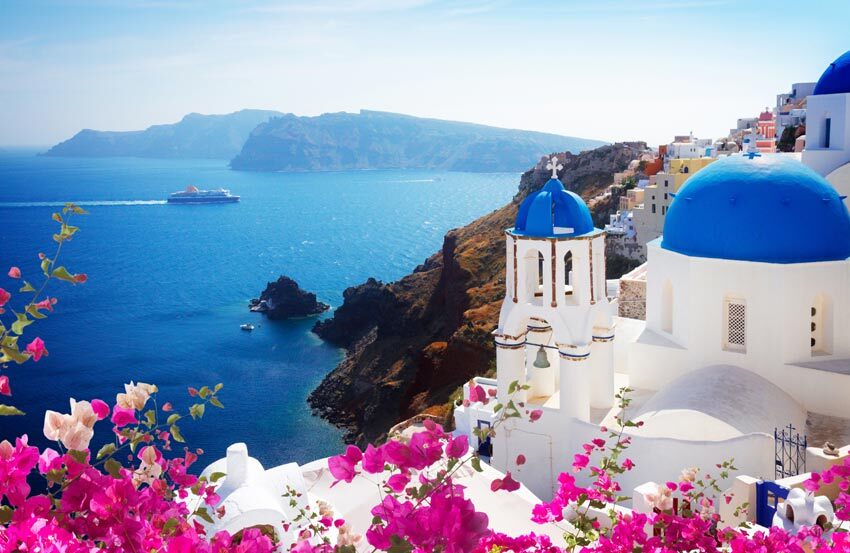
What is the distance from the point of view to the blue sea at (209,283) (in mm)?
37344

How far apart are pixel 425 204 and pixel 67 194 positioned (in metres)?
65.0

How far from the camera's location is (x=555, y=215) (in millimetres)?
10734

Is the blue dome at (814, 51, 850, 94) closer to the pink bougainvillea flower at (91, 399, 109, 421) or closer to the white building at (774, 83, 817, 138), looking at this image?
the pink bougainvillea flower at (91, 399, 109, 421)

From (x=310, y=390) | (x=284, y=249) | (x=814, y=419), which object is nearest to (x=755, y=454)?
(x=814, y=419)

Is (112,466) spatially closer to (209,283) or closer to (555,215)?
(555,215)

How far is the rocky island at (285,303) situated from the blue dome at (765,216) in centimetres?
4784

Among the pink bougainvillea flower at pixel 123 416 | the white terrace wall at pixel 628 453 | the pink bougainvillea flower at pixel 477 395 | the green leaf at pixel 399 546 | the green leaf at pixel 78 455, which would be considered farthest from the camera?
the white terrace wall at pixel 628 453

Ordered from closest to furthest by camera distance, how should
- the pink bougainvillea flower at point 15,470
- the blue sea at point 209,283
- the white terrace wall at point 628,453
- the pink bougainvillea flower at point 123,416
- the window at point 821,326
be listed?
the pink bougainvillea flower at point 15,470
the pink bougainvillea flower at point 123,416
the white terrace wall at point 628,453
the window at point 821,326
the blue sea at point 209,283

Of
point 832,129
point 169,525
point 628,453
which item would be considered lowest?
point 628,453

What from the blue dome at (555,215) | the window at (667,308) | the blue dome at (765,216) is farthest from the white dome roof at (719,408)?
the blue dome at (555,215)

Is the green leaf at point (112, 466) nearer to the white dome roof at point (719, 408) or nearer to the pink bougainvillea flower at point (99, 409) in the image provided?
the pink bougainvillea flower at point (99, 409)

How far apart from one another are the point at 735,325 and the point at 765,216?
172 centimetres

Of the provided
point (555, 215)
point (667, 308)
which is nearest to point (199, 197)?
point (667, 308)

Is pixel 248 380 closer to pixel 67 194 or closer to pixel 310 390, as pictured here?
pixel 310 390
